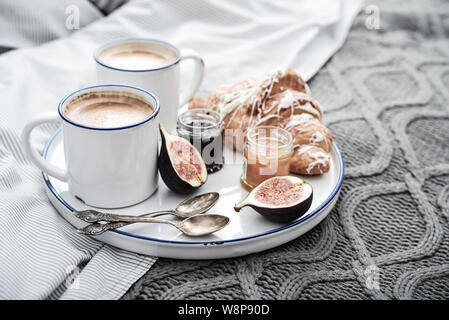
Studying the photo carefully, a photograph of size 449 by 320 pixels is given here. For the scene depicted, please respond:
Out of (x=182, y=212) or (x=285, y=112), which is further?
(x=285, y=112)

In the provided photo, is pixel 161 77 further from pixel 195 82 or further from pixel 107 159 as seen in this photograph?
pixel 107 159

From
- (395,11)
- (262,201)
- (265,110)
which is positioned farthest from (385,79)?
(262,201)

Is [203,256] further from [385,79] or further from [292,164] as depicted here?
[385,79]

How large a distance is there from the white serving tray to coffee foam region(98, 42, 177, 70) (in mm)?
399

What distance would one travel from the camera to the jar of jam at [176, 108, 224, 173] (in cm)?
131

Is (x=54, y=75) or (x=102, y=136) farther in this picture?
(x=54, y=75)

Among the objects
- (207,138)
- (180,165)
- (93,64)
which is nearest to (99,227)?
(180,165)

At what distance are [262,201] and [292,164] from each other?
0.71 ft

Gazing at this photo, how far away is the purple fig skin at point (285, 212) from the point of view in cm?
109

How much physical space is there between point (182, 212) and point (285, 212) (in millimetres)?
232

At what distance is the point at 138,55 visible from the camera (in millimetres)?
1528

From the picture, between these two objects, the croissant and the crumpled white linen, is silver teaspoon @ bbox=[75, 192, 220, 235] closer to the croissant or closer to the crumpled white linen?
the crumpled white linen

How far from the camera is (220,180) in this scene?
1295mm

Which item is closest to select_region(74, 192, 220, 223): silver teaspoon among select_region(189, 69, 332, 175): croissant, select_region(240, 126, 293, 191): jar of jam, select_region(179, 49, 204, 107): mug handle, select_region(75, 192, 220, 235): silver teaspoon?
select_region(75, 192, 220, 235): silver teaspoon
